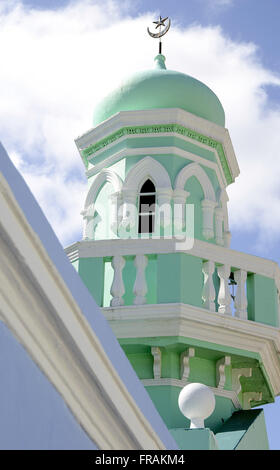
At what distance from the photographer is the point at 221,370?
1008 cm

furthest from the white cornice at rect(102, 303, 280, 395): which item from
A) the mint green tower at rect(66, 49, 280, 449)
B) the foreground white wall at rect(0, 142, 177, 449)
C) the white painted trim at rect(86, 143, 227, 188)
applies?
the foreground white wall at rect(0, 142, 177, 449)

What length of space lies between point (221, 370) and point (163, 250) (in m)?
1.51

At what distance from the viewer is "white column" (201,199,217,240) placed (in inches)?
439

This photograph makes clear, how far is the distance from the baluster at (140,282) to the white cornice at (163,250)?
8 cm

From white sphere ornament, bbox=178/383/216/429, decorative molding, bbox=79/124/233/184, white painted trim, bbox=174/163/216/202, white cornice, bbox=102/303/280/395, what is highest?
decorative molding, bbox=79/124/233/184

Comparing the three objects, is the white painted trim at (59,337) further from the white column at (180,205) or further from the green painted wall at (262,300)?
the white column at (180,205)

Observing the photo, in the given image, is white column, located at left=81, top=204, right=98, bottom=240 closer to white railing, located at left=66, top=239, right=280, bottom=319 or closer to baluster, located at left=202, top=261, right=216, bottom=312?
white railing, located at left=66, top=239, right=280, bottom=319

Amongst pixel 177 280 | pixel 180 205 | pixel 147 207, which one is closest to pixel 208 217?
pixel 180 205

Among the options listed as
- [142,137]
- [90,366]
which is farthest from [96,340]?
[142,137]

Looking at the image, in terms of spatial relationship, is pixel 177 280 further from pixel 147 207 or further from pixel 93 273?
pixel 147 207

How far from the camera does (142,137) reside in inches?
445

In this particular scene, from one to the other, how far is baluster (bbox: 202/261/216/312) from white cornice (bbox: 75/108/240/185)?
2.17m
